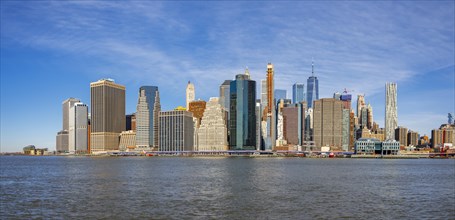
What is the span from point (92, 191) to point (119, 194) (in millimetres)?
7467

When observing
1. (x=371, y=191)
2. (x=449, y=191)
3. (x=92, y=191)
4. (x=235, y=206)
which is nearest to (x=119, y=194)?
(x=92, y=191)

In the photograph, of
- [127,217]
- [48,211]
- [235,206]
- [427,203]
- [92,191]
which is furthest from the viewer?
[92,191]

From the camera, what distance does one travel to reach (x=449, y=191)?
80500mm

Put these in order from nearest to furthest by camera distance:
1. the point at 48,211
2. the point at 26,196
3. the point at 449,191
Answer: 1. the point at 48,211
2. the point at 26,196
3. the point at 449,191

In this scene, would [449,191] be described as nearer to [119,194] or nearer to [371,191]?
[371,191]

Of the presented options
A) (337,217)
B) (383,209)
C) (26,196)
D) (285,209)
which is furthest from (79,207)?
(383,209)

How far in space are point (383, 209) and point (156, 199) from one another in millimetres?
30352

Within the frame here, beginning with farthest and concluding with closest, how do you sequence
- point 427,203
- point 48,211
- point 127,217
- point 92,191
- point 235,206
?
point 92,191 < point 427,203 < point 235,206 < point 48,211 < point 127,217

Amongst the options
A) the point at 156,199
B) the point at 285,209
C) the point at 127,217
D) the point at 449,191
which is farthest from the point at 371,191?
the point at 127,217

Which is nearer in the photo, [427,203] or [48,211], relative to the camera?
[48,211]

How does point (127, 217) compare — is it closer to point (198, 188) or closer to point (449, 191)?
point (198, 188)

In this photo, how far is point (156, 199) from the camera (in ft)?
212

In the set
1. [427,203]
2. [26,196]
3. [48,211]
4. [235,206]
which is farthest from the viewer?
[26,196]

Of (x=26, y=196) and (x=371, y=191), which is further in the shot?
(x=371, y=191)
